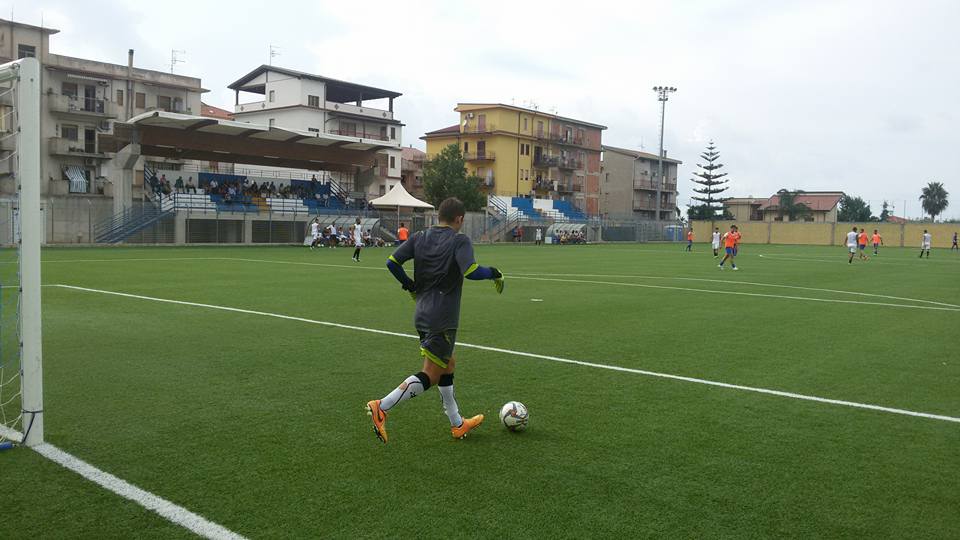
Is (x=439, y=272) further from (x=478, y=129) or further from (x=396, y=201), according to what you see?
(x=478, y=129)

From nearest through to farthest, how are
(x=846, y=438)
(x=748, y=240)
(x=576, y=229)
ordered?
(x=846, y=438) < (x=576, y=229) < (x=748, y=240)

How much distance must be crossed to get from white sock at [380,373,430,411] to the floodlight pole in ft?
8.48

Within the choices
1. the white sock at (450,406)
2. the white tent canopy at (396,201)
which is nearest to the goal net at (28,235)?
the white sock at (450,406)

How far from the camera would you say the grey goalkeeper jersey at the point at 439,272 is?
5742 mm

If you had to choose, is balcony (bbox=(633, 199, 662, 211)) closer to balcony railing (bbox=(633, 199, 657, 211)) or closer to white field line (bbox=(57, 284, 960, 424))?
balcony railing (bbox=(633, 199, 657, 211))

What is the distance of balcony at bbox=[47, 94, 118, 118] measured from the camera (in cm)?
5300

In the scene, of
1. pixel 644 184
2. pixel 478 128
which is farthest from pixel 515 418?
pixel 644 184

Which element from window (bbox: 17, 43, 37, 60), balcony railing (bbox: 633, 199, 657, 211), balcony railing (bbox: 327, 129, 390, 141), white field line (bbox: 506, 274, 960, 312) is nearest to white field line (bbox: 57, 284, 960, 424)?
white field line (bbox: 506, 274, 960, 312)

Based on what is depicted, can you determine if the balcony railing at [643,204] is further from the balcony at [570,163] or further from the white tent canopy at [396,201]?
the white tent canopy at [396,201]

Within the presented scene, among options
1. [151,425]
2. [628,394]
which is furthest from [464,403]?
[151,425]

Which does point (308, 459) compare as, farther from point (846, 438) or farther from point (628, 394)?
point (846, 438)

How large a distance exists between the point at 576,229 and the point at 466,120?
22.6 meters

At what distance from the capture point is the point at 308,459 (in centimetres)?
532

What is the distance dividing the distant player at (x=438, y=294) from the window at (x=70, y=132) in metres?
57.7
